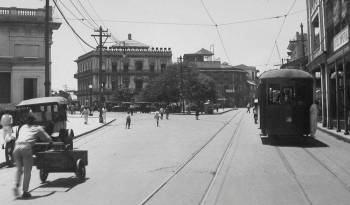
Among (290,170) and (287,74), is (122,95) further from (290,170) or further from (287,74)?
(290,170)

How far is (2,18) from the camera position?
39.3 m

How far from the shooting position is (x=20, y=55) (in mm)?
40188

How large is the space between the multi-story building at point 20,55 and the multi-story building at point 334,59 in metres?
23.5

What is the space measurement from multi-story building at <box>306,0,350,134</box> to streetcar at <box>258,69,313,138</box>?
12.2 feet

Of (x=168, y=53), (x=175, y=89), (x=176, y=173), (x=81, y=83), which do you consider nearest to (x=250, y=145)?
(x=176, y=173)

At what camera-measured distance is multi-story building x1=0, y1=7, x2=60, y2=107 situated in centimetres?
3966

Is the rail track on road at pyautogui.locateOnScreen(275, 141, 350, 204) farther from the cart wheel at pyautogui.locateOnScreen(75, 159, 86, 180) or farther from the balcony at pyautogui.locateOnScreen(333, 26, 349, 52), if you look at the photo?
the balcony at pyautogui.locateOnScreen(333, 26, 349, 52)

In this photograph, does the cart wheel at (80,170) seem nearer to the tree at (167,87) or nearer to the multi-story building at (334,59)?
the multi-story building at (334,59)

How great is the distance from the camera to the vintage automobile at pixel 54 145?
9.56m

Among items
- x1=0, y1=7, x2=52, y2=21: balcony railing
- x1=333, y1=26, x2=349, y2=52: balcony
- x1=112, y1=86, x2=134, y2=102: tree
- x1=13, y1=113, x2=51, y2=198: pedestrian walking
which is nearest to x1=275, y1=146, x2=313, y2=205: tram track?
x1=13, y1=113, x2=51, y2=198: pedestrian walking

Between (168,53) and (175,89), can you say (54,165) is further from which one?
(168,53)

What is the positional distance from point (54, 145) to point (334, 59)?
59.2 feet

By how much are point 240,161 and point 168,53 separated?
9112cm

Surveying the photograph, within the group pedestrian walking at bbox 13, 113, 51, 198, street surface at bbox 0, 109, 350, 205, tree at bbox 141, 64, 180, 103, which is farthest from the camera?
tree at bbox 141, 64, 180, 103
